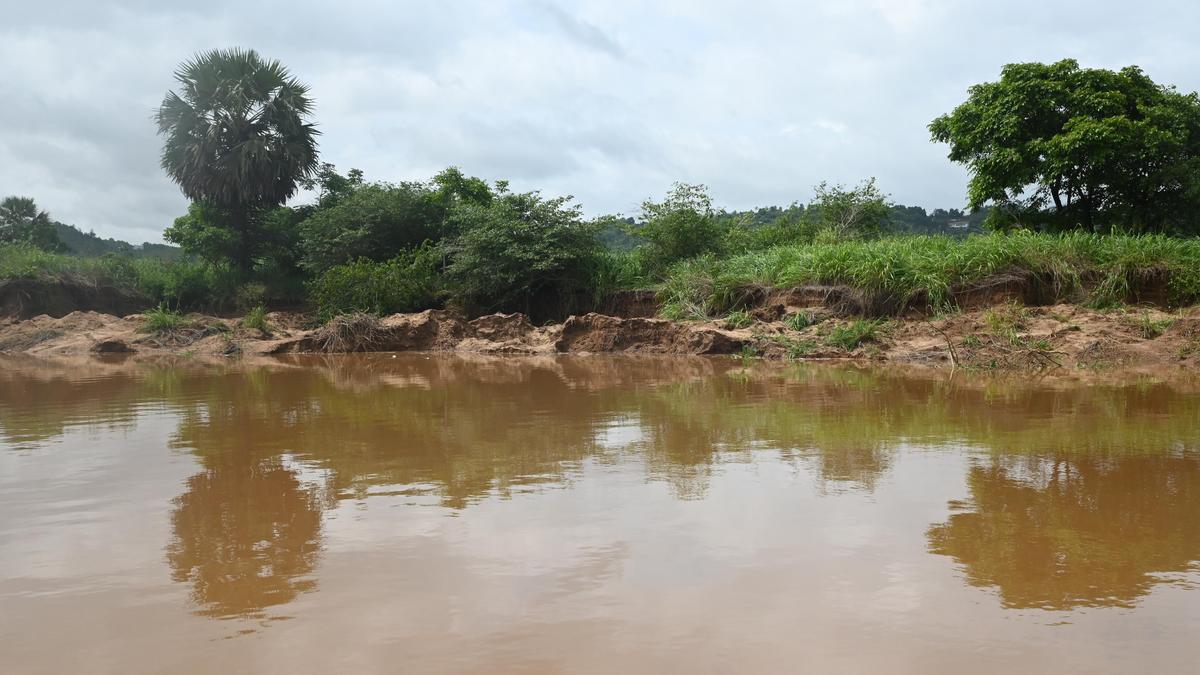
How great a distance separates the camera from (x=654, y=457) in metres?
5.32

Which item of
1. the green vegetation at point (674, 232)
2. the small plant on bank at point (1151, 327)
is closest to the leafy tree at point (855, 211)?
the green vegetation at point (674, 232)

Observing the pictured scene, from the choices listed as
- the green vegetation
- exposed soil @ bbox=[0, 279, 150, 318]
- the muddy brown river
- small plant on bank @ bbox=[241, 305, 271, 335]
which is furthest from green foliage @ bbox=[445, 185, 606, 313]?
the muddy brown river

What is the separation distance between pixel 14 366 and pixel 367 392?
9821mm

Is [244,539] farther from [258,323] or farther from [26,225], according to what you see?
[26,225]

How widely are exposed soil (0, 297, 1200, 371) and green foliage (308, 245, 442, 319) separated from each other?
1.34 metres

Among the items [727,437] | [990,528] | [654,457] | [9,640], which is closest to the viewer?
[9,640]

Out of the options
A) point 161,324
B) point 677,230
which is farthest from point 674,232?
point 161,324

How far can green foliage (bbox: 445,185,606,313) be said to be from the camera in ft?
63.8

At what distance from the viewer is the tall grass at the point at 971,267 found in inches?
539

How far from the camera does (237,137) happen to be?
25.2m

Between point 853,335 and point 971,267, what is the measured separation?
2.55m

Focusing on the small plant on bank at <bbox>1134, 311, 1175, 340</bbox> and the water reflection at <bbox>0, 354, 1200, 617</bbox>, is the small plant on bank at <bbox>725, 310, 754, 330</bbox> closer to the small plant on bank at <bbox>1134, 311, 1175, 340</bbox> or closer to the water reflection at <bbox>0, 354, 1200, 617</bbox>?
the water reflection at <bbox>0, 354, 1200, 617</bbox>

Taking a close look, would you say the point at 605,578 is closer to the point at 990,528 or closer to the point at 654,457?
the point at 990,528

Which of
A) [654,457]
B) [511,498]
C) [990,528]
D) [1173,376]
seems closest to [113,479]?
[511,498]
